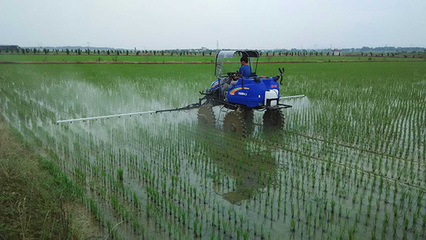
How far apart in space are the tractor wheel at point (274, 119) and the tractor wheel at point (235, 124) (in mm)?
1225

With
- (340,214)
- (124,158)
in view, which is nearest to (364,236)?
(340,214)

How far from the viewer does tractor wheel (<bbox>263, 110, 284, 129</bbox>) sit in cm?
793

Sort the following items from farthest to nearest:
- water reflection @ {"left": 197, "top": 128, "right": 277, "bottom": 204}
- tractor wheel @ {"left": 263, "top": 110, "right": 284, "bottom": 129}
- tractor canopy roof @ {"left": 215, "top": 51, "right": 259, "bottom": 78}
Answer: tractor wheel @ {"left": 263, "top": 110, "right": 284, "bottom": 129}
tractor canopy roof @ {"left": 215, "top": 51, "right": 259, "bottom": 78}
water reflection @ {"left": 197, "top": 128, "right": 277, "bottom": 204}

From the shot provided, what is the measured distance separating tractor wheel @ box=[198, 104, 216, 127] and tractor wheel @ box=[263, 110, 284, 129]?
4.70 feet

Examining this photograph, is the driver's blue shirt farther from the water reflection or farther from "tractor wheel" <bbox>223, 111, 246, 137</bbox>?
the water reflection

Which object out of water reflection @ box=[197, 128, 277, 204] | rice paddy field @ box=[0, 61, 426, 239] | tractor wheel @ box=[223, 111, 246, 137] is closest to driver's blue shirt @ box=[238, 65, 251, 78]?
tractor wheel @ box=[223, 111, 246, 137]

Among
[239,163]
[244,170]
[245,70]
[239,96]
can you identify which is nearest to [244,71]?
[245,70]

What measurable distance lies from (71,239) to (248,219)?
1.97 meters

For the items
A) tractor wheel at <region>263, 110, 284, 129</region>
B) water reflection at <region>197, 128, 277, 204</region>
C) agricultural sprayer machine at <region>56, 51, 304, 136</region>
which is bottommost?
water reflection at <region>197, 128, 277, 204</region>

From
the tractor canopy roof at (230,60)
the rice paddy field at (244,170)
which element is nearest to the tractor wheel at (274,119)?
the rice paddy field at (244,170)

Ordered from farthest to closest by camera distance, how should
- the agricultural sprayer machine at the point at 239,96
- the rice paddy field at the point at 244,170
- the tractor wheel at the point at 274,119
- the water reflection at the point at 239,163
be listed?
the tractor wheel at the point at 274,119 → the agricultural sprayer machine at the point at 239,96 → the water reflection at the point at 239,163 → the rice paddy field at the point at 244,170

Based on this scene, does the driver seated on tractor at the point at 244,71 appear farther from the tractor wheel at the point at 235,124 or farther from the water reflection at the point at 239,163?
the water reflection at the point at 239,163

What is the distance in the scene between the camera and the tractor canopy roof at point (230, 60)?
7676mm

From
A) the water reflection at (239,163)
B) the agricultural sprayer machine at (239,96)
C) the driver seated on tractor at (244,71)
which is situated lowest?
the water reflection at (239,163)
